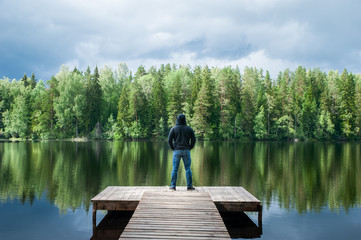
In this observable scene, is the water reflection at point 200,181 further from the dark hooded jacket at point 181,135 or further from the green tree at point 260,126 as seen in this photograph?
the green tree at point 260,126

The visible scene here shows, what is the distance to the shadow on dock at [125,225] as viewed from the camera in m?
9.66

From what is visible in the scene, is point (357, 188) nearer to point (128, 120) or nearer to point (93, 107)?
point (128, 120)

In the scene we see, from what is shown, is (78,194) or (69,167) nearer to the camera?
(78,194)

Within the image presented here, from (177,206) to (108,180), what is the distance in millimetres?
10731

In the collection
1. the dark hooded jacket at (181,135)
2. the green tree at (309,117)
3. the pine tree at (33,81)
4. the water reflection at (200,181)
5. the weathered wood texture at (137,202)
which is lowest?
the water reflection at (200,181)

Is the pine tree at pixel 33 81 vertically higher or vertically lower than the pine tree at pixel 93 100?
→ higher

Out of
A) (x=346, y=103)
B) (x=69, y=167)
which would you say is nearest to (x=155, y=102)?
(x=346, y=103)

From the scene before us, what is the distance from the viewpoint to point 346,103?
7794cm

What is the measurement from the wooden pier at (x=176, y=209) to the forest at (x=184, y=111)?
60.8 metres

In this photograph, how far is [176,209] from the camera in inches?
334

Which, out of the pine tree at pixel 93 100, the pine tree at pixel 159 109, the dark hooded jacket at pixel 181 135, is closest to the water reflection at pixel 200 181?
the dark hooded jacket at pixel 181 135

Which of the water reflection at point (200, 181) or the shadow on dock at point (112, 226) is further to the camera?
the water reflection at point (200, 181)

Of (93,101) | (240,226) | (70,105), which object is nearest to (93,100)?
(93,101)

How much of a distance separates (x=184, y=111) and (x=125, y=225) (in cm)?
6520
